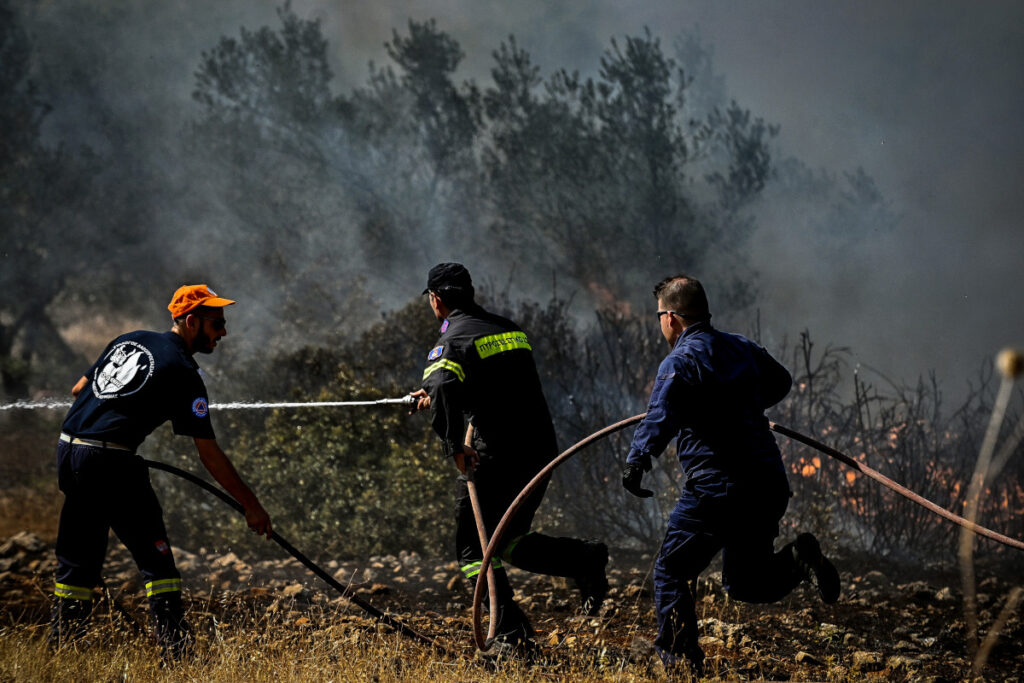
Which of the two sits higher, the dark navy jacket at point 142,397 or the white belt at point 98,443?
the dark navy jacket at point 142,397

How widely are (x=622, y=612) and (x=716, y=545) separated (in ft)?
7.06

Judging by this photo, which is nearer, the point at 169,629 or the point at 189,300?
the point at 169,629

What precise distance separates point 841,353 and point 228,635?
8.42 m

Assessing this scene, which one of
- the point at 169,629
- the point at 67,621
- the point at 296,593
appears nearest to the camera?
the point at 169,629

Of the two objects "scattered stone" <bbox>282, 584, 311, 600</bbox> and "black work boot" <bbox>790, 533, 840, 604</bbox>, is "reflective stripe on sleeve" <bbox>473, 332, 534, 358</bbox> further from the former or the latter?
"scattered stone" <bbox>282, 584, 311, 600</bbox>

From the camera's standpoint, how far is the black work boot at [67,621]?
163 inches

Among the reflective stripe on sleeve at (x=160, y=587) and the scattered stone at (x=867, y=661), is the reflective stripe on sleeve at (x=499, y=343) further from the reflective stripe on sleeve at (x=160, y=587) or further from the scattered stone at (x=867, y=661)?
the scattered stone at (x=867, y=661)

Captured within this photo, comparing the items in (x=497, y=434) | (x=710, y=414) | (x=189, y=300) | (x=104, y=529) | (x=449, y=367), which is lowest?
(x=104, y=529)

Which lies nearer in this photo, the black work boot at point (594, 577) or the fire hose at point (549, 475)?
the fire hose at point (549, 475)

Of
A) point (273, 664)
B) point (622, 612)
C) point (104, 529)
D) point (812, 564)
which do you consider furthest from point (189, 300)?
point (622, 612)

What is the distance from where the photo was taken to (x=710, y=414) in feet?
12.6

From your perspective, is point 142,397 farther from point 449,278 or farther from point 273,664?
point 449,278

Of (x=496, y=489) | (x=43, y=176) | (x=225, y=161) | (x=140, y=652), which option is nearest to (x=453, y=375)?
(x=496, y=489)

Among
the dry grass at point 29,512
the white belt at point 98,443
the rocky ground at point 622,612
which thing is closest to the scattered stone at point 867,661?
the rocky ground at point 622,612
